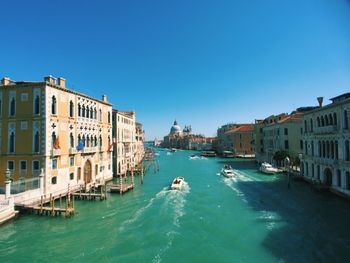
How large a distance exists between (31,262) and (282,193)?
21993 mm

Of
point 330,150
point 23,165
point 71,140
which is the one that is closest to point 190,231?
point 71,140

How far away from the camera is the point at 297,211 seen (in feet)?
63.7

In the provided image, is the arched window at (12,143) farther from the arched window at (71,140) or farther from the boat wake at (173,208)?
the boat wake at (173,208)

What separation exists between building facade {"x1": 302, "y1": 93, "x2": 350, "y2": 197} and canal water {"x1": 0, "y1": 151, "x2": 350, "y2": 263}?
7.43ft

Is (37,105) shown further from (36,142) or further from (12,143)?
(12,143)

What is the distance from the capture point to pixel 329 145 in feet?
81.8

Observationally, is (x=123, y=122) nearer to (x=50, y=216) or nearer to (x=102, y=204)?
(x=102, y=204)

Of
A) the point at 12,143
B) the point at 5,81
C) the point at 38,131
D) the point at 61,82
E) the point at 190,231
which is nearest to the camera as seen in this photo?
the point at 190,231

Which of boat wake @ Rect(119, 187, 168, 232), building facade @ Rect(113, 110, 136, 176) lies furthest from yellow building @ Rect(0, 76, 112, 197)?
building facade @ Rect(113, 110, 136, 176)

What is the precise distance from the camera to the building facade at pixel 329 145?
21938 mm

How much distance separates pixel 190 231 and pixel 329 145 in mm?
17385

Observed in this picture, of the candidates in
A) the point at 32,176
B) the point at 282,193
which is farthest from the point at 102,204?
the point at 282,193

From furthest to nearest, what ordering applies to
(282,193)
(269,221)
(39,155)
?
1. (282,193)
2. (39,155)
3. (269,221)

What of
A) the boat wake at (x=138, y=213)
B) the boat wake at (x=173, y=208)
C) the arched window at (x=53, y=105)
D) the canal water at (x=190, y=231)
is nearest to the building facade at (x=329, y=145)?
the canal water at (x=190, y=231)
